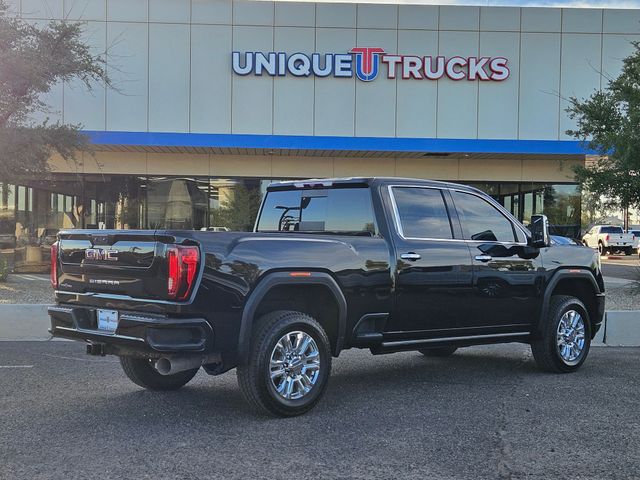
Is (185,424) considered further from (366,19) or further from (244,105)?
(366,19)

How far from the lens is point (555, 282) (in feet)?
22.7

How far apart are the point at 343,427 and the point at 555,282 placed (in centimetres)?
323

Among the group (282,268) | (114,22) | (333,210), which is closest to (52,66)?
(114,22)

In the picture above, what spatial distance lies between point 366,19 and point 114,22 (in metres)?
7.68

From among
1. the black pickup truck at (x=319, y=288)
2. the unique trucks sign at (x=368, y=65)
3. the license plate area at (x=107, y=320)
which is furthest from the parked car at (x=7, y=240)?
the license plate area at (x=107, y=320)

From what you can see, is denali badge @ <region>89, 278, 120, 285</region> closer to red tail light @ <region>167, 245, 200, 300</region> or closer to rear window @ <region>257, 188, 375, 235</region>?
red tail light @ <region>167, 245, 200, 300</region>

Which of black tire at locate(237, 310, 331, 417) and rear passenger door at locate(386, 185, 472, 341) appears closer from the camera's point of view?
black tire at locate(237, 310, 331, 417)

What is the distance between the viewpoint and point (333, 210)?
622 centimetres

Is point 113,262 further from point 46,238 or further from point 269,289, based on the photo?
point 46,238

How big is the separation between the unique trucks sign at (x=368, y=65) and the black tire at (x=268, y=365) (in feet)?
50.2

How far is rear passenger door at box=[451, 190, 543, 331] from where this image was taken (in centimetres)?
638

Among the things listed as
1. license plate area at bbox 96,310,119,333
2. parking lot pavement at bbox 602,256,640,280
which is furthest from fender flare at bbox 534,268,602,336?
parking lot pavement at bbox 602,256,640,280

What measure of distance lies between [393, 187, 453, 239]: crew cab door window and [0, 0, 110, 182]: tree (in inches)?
357

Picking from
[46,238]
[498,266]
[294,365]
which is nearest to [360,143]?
[46,238]
